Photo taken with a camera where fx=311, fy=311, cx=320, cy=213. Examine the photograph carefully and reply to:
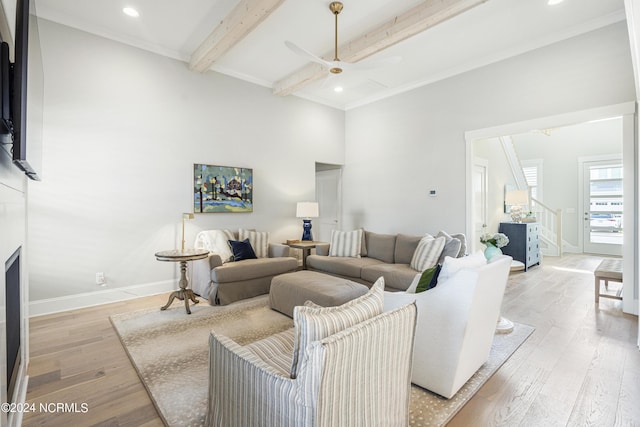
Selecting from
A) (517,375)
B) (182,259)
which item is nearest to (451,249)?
(517,375)

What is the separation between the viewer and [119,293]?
3875mm

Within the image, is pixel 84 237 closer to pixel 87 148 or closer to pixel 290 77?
pixel 87 148

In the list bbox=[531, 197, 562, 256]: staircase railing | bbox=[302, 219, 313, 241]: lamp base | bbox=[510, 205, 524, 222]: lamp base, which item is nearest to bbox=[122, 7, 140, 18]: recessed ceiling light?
bbox=[302, 219, 313, 241]: lamp base

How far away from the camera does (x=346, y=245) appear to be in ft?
15.3

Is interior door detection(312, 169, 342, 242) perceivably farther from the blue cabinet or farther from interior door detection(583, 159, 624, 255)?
interior door detection(583, 159, 624, 255)

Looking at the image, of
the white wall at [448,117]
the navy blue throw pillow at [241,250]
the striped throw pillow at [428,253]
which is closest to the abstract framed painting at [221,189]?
the navy blue throw pillow at [241,250]

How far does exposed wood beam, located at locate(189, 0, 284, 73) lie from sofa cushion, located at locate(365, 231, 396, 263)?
315cm

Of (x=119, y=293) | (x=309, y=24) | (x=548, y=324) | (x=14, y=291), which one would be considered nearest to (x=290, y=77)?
(x=309, y=24)

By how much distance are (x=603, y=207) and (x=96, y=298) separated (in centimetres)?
1001

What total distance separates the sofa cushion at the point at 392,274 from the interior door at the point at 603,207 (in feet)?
20.3

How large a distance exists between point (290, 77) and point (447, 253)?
3.58 meters

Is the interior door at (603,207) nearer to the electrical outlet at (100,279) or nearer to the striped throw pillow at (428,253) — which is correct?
the striped throw pillow at (428,253)

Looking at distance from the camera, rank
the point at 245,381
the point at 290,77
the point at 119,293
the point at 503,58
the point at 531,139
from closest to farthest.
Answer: the point at 245,381
the point at 119,293
the point at 503,58
the point at 290,77
the point at 531,139

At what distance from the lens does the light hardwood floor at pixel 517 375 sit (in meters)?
1.76
